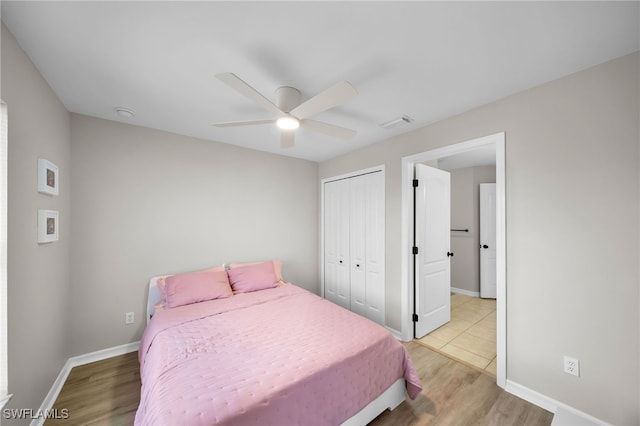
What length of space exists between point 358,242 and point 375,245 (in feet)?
1.00

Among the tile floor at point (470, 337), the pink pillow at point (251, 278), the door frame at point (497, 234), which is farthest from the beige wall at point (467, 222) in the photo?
the pink pillow at point (251, 278)

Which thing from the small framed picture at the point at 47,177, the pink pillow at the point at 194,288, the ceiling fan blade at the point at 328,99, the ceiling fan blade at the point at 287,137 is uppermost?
the ceiling fan blade at the point at 328,99

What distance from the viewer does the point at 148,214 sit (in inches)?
105

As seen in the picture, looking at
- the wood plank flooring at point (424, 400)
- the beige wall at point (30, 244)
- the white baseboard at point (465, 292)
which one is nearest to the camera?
the beige wall at point (30, 244)

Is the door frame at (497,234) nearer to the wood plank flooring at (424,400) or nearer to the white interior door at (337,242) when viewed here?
the wood plank flooring at (424,400)

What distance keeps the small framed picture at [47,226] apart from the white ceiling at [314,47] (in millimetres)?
995

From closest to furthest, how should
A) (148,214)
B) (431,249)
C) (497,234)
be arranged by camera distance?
(497,234)
(148,214)
(431,249)

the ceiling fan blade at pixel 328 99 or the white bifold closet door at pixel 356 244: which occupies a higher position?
the ceiling fan blade at pixel 328 99

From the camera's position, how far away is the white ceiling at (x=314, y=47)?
1184 mm

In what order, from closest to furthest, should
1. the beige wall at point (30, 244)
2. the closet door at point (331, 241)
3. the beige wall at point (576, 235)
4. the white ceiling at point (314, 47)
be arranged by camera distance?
the white ceiling at point (314, 47), the beige wall at point (30, 244), the beige wall at point (576, 235), the closet door at point (331, 241)

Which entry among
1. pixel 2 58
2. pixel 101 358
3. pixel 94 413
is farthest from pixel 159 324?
pixel 2 58

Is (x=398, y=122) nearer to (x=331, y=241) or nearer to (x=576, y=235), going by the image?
(x=576, y=235)

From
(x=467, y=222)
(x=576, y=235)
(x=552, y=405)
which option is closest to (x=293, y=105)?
(x=576, y=235)

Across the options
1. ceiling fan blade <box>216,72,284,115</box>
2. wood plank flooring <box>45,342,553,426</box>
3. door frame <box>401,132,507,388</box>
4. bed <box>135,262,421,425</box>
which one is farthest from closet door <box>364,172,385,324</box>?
ceiling fan blade <box>216,72,284,115</box>
